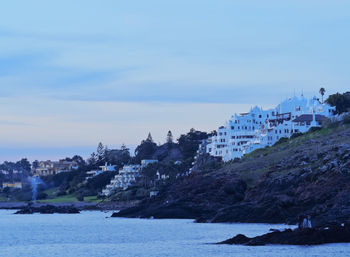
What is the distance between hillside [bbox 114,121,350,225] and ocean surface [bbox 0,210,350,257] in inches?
Answer: 167

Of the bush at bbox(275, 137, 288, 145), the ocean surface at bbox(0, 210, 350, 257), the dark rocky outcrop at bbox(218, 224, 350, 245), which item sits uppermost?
the bush at bbox(275, 137, 288, 145)

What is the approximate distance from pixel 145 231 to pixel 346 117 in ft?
198

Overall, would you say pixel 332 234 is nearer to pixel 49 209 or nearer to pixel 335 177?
pixel 335 177

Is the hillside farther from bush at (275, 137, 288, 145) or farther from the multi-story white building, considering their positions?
the multi-story white building

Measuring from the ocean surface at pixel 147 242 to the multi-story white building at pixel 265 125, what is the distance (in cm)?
6400

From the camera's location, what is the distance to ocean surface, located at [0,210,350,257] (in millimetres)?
51688

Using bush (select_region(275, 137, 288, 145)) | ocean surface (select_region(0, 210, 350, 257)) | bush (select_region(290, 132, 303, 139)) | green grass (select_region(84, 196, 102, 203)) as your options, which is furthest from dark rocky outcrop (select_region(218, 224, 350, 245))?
green grass (select_region(84, 196, 102, 203))

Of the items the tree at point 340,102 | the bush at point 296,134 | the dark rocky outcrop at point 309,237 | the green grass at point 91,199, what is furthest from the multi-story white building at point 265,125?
the dark rocky outcrop at point 309,237

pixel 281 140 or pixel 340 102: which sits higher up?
pixel 340 102

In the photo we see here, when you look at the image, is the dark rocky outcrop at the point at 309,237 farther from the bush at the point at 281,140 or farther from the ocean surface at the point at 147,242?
the bush at the point at 281,140

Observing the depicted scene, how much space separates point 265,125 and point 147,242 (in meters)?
98.4

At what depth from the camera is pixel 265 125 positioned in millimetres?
163375

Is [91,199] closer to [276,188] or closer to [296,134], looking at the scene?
[296,134]

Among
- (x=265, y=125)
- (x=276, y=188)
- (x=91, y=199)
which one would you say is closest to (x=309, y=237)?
(x=276, y=188)
